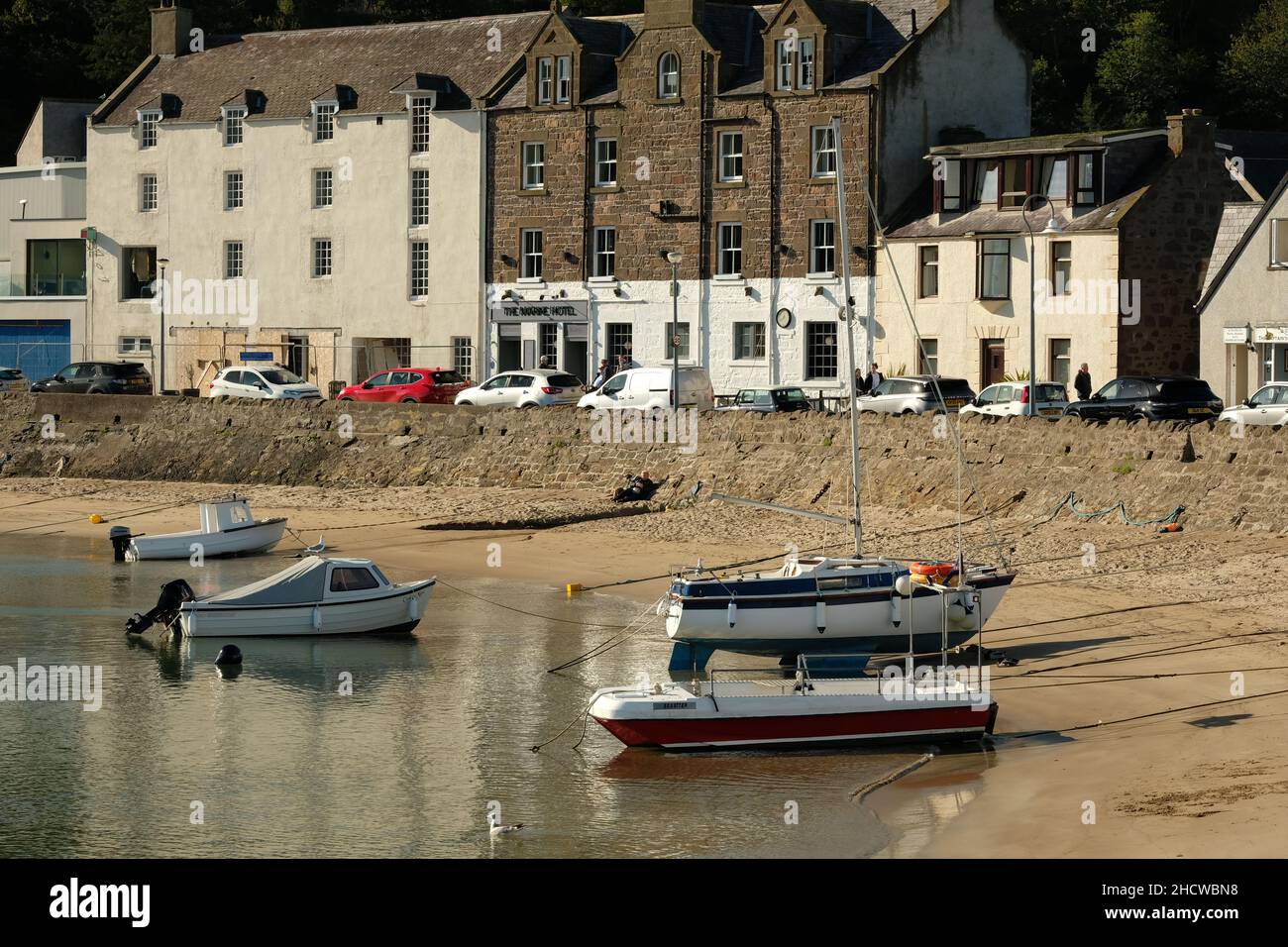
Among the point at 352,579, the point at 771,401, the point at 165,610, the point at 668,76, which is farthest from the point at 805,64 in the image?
the point at 165,610

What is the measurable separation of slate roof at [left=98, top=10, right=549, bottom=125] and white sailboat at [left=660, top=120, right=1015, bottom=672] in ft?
136

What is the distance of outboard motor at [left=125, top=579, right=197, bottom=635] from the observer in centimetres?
3131

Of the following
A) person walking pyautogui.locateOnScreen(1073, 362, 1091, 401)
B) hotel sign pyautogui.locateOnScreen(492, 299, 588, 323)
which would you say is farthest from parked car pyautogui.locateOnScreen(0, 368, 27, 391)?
person walking pyautogui.locateOnScreen(1073, 362, 1091, 401)

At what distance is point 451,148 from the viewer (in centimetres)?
6481

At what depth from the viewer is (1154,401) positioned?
44.5 meters

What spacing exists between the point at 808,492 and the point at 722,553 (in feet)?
20.2

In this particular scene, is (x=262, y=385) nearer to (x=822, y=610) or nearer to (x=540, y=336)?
(x=540, y=336)

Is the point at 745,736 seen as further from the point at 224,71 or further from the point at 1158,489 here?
the point at 224,71

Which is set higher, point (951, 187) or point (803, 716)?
point (951, 187)

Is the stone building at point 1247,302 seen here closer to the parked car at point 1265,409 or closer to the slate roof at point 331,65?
the parked car at point 1265,409

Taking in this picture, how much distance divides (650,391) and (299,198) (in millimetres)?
24145

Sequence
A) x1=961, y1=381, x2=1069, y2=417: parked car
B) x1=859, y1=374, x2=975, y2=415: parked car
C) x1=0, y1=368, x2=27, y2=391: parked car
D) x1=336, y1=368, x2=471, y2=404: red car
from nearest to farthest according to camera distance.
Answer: x1=961, y1=381, x2=1069, y2=417: parked car < x1=859, y1=374, x2=975, y2=415: parked car < x1=336, y1=368, x2=471, y2=404: red car < x1=0, y1=368, x2=27, y2=391: parked car

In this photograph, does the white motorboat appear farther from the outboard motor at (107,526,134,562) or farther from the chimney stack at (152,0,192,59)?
the chimney stack at (152,0,192,59)
